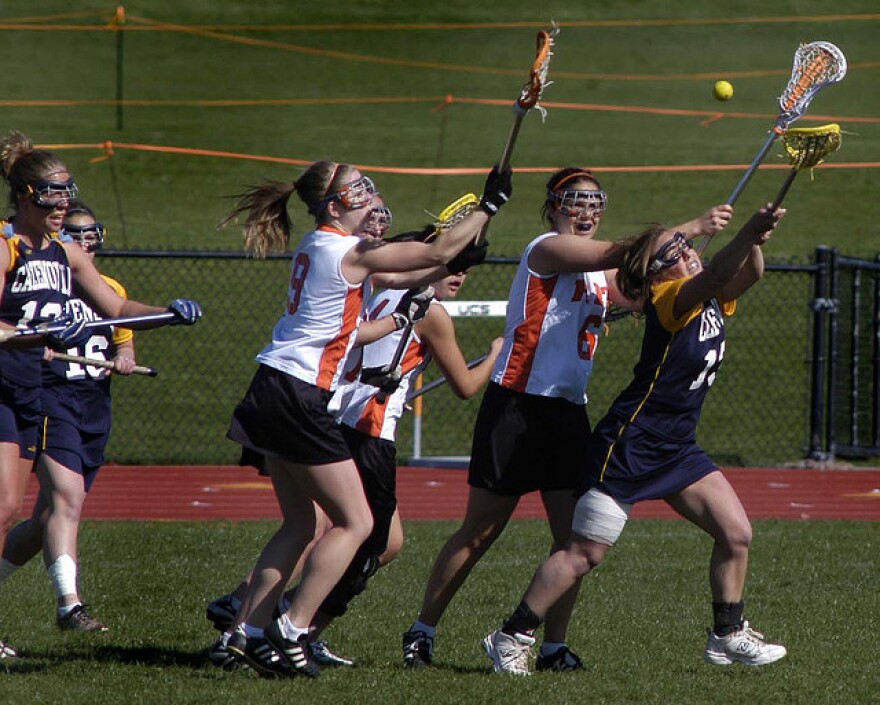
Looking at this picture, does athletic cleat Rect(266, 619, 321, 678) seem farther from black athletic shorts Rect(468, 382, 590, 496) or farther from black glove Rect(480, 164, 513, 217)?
black glove Rect(480, 164, 513, 217)

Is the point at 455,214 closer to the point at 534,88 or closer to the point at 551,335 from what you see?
the point at 551,335

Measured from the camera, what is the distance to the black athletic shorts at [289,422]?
5.36 m

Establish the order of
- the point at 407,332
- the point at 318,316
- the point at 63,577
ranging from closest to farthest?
the point at 318,316, the point at 407,332, the point at 63,577

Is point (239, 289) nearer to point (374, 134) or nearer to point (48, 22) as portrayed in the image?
point (374, 134)

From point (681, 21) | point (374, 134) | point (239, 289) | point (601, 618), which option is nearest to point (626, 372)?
point (239, 289)

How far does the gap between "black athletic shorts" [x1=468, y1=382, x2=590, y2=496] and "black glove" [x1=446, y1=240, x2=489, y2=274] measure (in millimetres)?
717

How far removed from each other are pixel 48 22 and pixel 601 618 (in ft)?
91.7

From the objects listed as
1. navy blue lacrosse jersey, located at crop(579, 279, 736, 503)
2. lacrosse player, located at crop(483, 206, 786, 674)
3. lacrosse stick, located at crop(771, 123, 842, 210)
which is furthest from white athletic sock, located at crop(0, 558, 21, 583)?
lacrosse stick, located at crop(771, 123, 842, 210)

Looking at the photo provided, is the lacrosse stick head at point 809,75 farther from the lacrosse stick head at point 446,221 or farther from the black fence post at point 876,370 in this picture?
the black fence post at point 876,370

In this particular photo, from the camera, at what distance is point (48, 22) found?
3186 cm

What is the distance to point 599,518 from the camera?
5.46 meters

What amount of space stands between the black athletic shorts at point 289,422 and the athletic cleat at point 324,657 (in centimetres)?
99

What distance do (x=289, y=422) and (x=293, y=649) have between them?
866 millimetres

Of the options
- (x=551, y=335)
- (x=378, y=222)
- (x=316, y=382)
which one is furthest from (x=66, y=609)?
(x=551, y=335)
